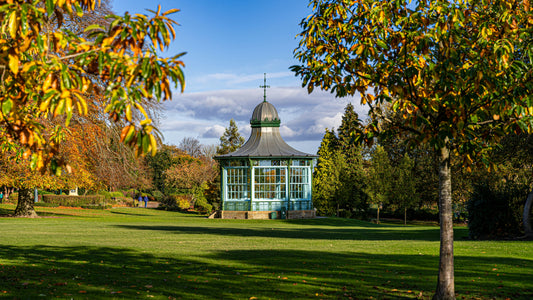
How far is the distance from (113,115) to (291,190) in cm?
3141

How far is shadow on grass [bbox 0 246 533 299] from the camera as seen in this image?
25.9ft

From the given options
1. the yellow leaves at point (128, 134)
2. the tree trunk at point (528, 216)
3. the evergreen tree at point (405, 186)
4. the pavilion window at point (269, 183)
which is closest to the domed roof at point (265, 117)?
the pavilion window at point (269, 183)

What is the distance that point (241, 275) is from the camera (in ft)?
31.3

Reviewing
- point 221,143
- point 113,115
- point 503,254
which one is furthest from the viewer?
point 221,143

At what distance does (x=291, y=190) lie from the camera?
35.3 m

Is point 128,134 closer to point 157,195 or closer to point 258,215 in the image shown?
point 258,215

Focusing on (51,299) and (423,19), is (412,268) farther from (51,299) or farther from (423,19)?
(51,299)

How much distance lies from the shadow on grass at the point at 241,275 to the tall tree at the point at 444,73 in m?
1.66

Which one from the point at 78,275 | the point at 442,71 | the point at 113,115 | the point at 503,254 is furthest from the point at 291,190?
the point at 113,115

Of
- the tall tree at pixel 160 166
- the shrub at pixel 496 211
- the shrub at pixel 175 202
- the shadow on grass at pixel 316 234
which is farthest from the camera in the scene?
the tall tree at pixel 160 166

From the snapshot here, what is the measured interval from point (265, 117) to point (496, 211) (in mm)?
21014

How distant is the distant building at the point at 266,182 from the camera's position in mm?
34469

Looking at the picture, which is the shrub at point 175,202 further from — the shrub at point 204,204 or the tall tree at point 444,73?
the tall tree at point 444,73

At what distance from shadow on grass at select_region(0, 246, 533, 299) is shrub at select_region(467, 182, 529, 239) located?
262 inches
